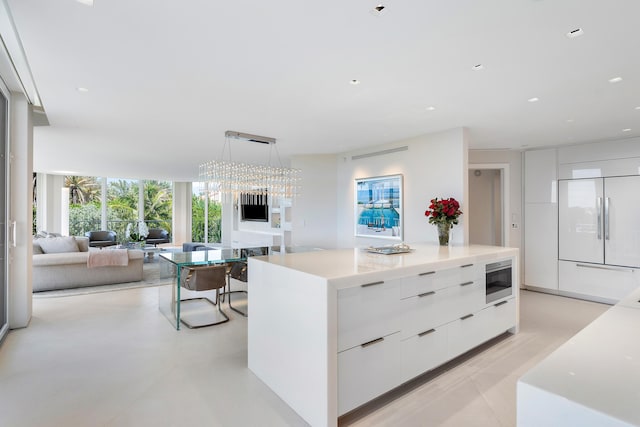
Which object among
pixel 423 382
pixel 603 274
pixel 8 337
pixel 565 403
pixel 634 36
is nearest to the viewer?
pixel 565 403

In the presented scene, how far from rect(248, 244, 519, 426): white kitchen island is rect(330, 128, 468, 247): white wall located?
1.51 m

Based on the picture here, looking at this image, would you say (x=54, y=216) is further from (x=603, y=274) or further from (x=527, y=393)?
(x=603, y=274)

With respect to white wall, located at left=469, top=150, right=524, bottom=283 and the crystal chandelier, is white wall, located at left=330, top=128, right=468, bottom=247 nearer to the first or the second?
the crystal chandelier

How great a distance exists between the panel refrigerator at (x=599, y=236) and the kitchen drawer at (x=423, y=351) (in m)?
3.78

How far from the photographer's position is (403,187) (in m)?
4.84

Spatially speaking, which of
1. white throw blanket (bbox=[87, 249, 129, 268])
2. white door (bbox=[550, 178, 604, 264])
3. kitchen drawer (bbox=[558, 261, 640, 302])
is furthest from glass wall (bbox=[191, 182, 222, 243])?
kitchen drawer (bbox=[558, 261, 640, 302])

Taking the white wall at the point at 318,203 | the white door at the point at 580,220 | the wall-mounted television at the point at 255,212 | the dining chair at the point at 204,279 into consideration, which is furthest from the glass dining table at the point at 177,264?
the white door at the point at 580,220

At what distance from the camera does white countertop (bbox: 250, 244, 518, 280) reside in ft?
6.97

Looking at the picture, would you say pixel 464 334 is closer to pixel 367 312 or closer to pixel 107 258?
pixel 367 312

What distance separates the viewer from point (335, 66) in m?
2.43

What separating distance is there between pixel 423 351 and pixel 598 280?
409 centimetres

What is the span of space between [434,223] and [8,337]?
188 inches

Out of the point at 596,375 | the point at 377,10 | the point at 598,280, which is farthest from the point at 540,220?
the point at 596,375

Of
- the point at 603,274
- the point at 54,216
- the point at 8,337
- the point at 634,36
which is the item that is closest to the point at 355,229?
the point at 603,274
